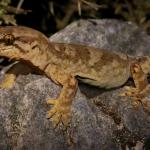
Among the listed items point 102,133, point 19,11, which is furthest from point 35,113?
point 19,11

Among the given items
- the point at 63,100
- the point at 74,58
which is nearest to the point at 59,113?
the point at 63,100

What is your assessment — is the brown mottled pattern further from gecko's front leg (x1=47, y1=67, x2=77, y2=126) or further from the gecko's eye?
gecko's front leg (x1=47, y1=67, x2=77, y2=126)

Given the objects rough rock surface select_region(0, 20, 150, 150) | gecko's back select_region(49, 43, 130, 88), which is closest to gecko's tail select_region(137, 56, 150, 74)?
gecko's back select_region(49, 43, 130, 88)

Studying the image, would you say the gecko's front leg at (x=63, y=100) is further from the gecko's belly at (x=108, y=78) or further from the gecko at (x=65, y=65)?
the gecko's belly at (x=108, y=78)

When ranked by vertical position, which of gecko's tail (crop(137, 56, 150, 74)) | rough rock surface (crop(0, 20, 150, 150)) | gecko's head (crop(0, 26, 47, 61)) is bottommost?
rough rock surface (crop(0, 20, 150, 150))

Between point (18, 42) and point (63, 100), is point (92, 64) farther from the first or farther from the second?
point (18, 42)

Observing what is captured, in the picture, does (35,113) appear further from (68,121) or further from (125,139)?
(125,139)

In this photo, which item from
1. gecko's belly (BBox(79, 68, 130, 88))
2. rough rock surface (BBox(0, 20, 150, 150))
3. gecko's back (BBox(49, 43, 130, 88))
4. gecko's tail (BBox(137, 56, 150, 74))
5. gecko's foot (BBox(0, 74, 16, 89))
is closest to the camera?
rough rock surface (BBox(0, 20, 150, 150))

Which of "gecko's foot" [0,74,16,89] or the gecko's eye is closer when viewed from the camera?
the gecko's eye
